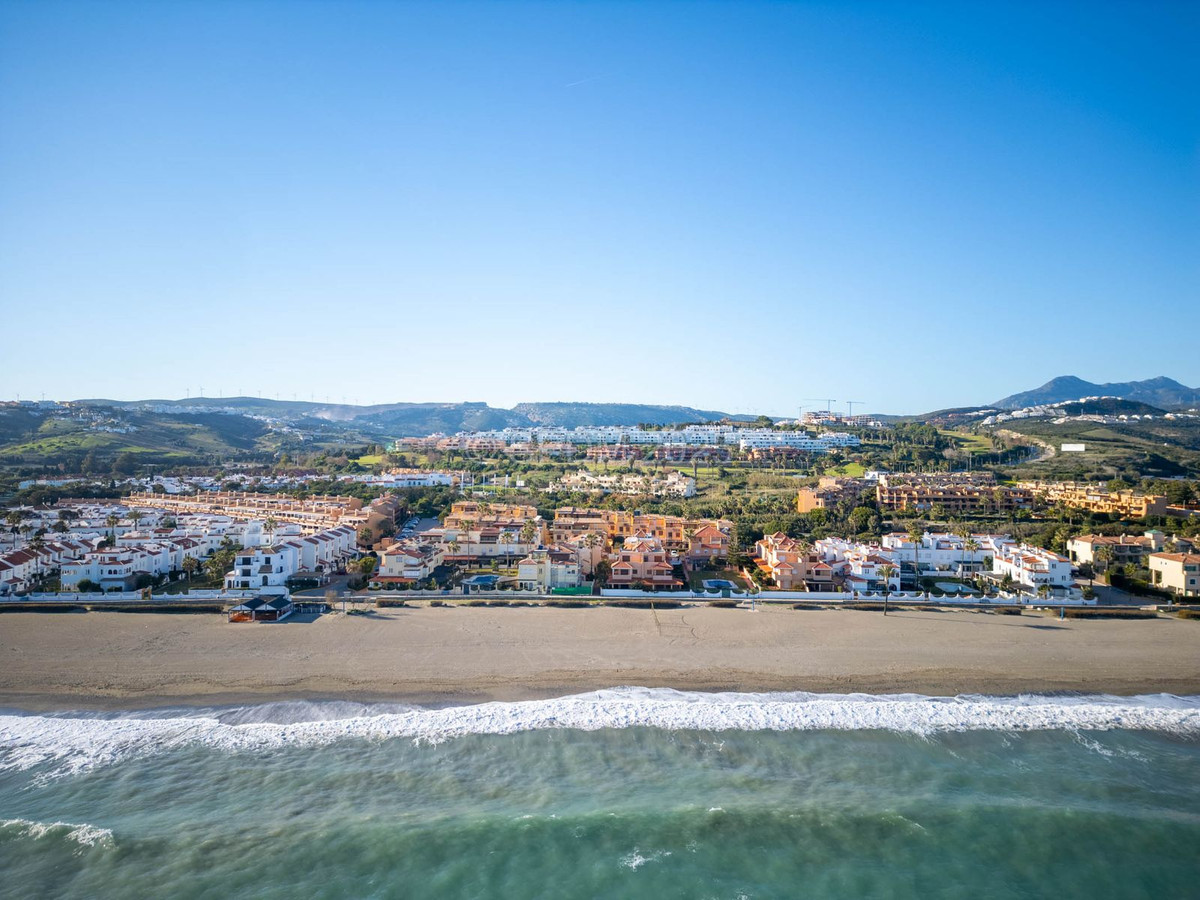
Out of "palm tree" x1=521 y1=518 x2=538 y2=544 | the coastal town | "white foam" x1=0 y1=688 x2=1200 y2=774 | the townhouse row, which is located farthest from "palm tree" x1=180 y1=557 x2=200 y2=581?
the townhouse row

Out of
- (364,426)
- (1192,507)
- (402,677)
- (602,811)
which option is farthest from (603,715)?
(364,426)

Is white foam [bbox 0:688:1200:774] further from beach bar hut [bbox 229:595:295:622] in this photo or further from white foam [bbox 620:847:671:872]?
beach bar hut [bbox 229:595:295:622]

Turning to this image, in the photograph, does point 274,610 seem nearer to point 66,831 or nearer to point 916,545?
point 66,831

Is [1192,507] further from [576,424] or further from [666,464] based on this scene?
[576,424]

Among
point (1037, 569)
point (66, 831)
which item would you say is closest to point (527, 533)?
point (1037, 569)

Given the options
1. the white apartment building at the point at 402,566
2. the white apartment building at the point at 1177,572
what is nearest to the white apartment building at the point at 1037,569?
the white apartment building at the point at 1177,572

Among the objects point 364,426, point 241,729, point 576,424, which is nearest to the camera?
point 241,729
